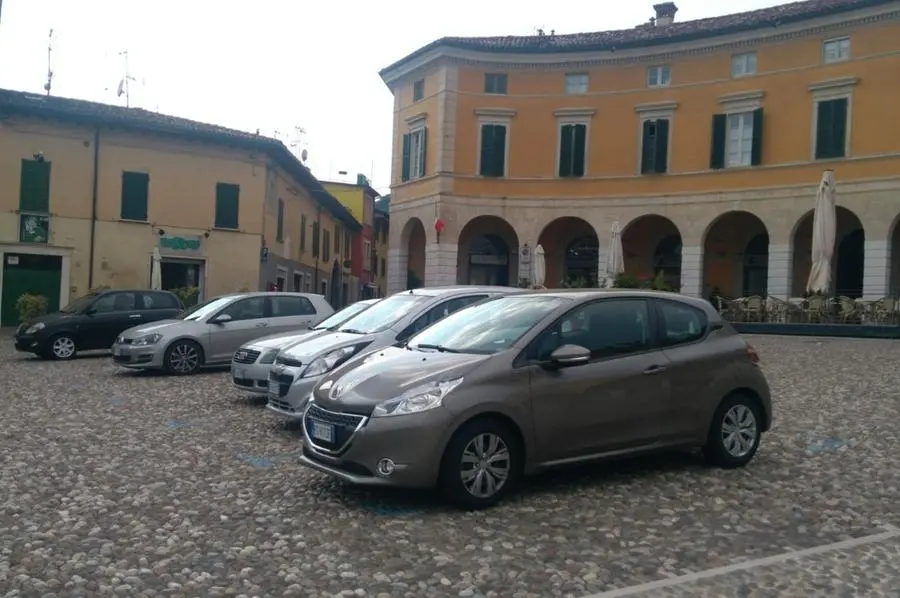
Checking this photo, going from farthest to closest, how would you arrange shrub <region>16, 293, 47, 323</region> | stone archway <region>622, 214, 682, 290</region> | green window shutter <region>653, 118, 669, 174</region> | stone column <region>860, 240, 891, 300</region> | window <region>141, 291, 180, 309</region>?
stone archway <region>622, 214, 682, 290</region>, green window shutter <region>653, 118, 669, 174</region>, stone column <region>860, 240, 891, 300</region>, shrub <region>16, 293, 47, 323</region>, window <region>141, 291, 180, 309</region>

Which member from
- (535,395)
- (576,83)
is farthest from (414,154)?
(535,395)

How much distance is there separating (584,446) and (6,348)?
19.0 meters

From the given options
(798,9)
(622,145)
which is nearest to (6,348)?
(622,145)

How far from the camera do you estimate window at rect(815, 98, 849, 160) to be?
28750 millimetres

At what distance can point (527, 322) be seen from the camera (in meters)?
6.65

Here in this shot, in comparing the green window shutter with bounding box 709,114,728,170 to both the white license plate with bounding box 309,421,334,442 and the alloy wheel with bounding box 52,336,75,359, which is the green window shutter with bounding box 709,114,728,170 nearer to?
the alloy wheel with bounding box 52,336,75,359

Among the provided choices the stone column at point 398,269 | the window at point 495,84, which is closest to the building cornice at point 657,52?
the window at point 495,84

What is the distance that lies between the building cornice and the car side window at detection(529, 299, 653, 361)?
1027 inches

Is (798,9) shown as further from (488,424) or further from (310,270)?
(488,424)

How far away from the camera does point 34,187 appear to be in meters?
27.9

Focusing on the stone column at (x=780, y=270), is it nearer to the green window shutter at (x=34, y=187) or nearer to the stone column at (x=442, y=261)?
the stone column at (x=442, y=261)

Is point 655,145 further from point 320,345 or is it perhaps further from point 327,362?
point 327,362

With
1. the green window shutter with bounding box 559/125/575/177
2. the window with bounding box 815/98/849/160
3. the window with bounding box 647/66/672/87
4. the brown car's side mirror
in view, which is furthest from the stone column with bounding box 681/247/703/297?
the brown car's side mirror

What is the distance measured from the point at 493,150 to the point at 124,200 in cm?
1448
